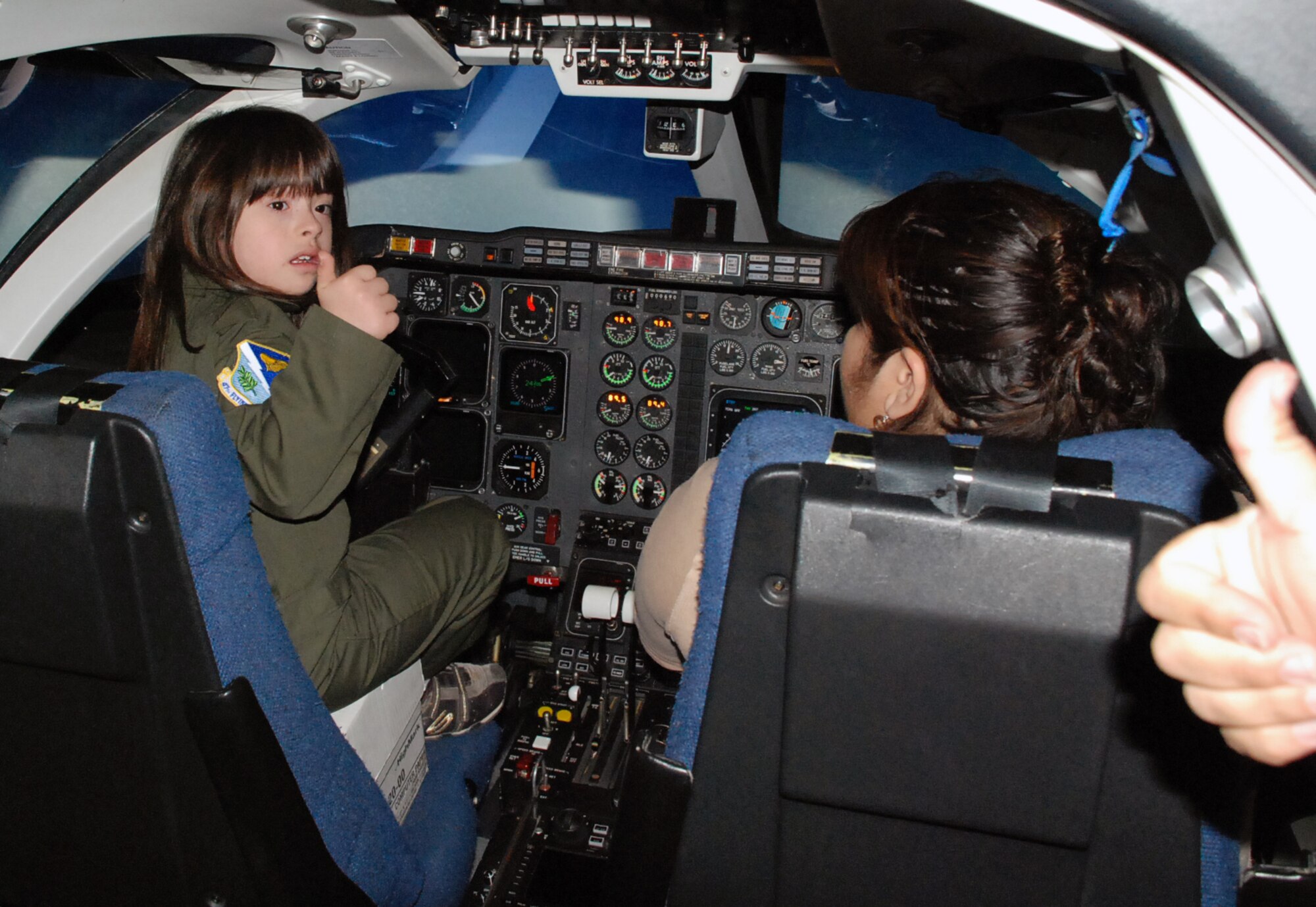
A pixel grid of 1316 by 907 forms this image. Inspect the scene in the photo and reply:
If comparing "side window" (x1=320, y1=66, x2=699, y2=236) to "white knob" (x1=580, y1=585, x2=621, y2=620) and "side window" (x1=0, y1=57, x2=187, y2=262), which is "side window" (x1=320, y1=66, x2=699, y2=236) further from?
"white knob" (x1=580, y1=585, x2=621, y2=620)

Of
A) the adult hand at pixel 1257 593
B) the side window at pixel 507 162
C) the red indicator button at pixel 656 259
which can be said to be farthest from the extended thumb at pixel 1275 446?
the side window at pixel 507 162

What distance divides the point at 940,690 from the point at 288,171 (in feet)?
4.88

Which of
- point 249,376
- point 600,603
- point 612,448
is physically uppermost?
point 249,376

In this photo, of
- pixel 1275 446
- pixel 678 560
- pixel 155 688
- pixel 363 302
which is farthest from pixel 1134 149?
pixel 155 688

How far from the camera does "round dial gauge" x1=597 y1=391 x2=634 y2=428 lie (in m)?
2.79

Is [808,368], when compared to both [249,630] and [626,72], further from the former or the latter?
[249,630]

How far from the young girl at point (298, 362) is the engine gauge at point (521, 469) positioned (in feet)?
2.92

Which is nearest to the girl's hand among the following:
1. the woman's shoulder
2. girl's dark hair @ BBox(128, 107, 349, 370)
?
girl's dark hair @ BBox(128, 107, 349, 370)

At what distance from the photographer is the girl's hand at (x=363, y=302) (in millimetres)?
1428

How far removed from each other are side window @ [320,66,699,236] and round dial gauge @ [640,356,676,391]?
79cm

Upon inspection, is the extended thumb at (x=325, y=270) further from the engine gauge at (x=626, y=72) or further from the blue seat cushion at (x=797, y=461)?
the blue seat cushion at (x=797, y=461)

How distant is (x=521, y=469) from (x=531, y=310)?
1.64ft

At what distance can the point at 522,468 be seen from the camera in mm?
2926

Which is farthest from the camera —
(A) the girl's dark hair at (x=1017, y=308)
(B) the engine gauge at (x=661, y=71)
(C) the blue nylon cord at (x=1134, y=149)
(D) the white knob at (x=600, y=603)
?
(D) the white knob at (x=600, y=603)
